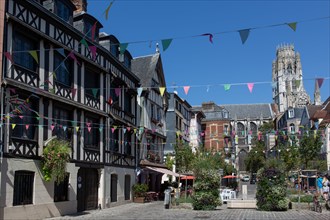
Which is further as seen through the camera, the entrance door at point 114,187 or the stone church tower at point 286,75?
the stone church tower at point 286,75

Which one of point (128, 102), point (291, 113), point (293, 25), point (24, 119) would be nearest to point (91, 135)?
point (24, 119)

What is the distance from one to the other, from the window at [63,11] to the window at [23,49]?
Answer: 99.2 inches

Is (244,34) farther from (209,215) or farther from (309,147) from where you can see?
(309,147)

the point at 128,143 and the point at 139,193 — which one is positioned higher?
the point at 128,143

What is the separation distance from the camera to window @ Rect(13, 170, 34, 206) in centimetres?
1402

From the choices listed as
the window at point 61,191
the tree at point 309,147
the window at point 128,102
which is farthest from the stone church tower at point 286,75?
the window at point 61,191

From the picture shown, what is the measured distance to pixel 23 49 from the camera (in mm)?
14828

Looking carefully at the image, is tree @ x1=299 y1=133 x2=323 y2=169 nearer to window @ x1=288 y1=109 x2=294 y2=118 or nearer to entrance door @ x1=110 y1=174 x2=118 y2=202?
entrance door @ x1=110 y1=174 x2=118 y2=202

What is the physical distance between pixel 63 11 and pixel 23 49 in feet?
12.0

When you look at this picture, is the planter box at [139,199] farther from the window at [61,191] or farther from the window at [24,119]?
the window at [24,119]

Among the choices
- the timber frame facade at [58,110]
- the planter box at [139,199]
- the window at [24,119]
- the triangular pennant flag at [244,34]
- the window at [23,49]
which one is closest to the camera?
the triangular pennant flag at [244,34]

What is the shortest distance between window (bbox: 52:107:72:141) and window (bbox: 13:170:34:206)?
231 centimetres

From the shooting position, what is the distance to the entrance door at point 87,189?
18.6m

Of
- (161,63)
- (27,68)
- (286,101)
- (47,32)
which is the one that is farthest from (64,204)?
(286,101)
